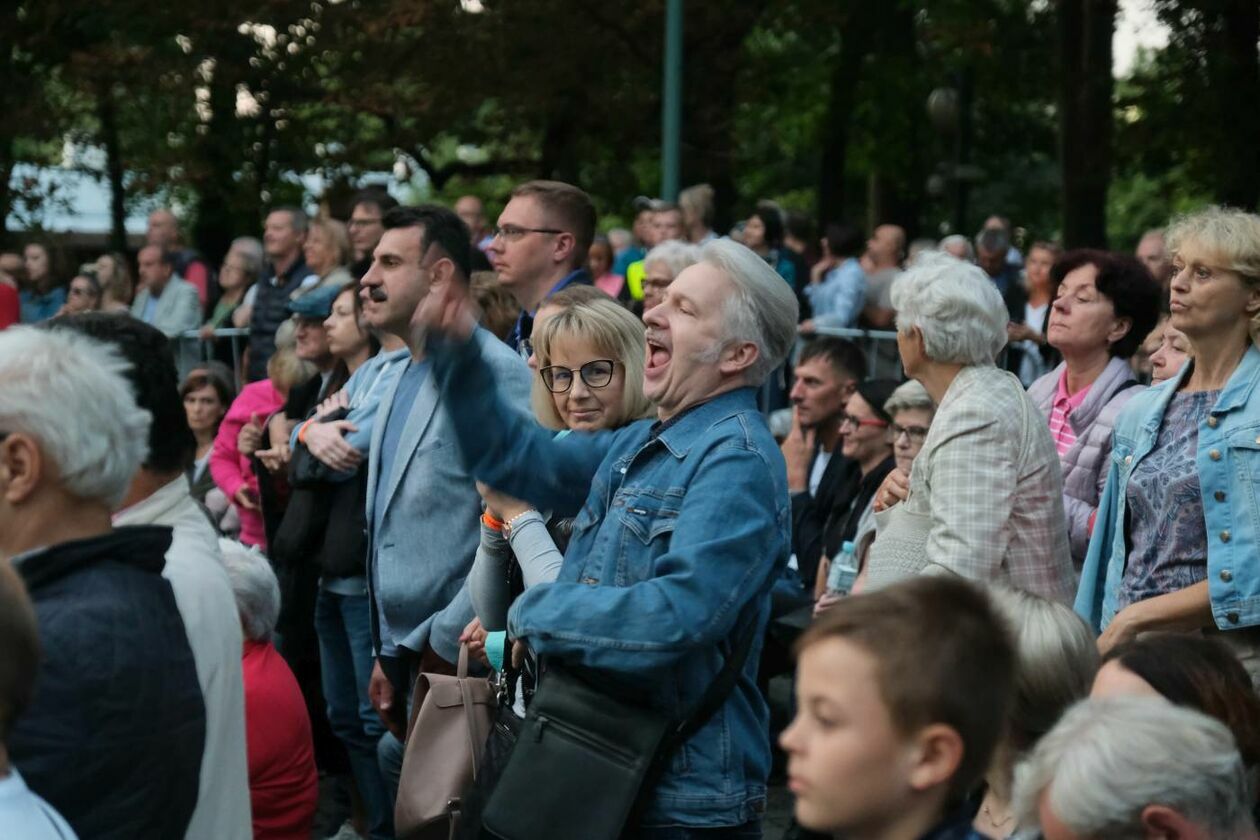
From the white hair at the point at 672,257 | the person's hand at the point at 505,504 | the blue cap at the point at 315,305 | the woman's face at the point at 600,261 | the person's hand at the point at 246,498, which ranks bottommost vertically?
the person's hand at the point at 246,498

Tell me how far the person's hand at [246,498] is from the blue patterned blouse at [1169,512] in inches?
191

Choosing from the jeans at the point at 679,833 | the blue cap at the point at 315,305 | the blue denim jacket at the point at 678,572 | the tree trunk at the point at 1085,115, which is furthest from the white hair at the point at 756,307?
the tree trunk at the point at 1085,115

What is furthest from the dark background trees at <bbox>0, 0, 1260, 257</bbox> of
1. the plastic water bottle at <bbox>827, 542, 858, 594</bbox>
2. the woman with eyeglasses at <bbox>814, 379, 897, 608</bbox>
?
the plastic water bottle at <bbox>827, 542, 858, 594</bbox>

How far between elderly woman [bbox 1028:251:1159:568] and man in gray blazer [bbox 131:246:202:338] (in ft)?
28.2

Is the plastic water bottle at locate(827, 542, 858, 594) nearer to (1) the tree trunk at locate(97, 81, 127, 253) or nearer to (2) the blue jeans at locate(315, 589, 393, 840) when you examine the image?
(2) the blue jeans at locate(315, 589, 393, 840)

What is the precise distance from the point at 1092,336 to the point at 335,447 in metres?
2.62

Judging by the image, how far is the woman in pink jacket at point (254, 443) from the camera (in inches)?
346

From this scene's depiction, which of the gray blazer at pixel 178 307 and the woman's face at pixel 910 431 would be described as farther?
the gray blazer at pixel 178 307

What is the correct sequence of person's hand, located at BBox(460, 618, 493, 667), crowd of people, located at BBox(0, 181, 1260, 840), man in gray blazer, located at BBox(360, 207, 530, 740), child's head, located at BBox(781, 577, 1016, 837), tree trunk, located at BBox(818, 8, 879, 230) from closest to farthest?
child's head, located at BBox(781, 577, 1016, 837), crowd of people, located at BBox(0, 181, 1260, 840), person's hand, located at BBox(460, 618, 493, 667), man in gray blazer, located at BBox(360, 207, 530, 740), tree trunk, located at BBox(818, 8, 879, 230)

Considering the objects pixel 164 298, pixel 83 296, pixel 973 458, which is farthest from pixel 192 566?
pixel 83 296

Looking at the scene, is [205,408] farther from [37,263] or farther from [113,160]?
[113,160]

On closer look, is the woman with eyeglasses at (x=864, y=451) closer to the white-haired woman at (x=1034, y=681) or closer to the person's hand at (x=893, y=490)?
the person's hand at (x=893, y=490)

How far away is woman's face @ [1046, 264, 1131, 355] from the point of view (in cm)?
605

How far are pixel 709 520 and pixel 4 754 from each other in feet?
5.04
